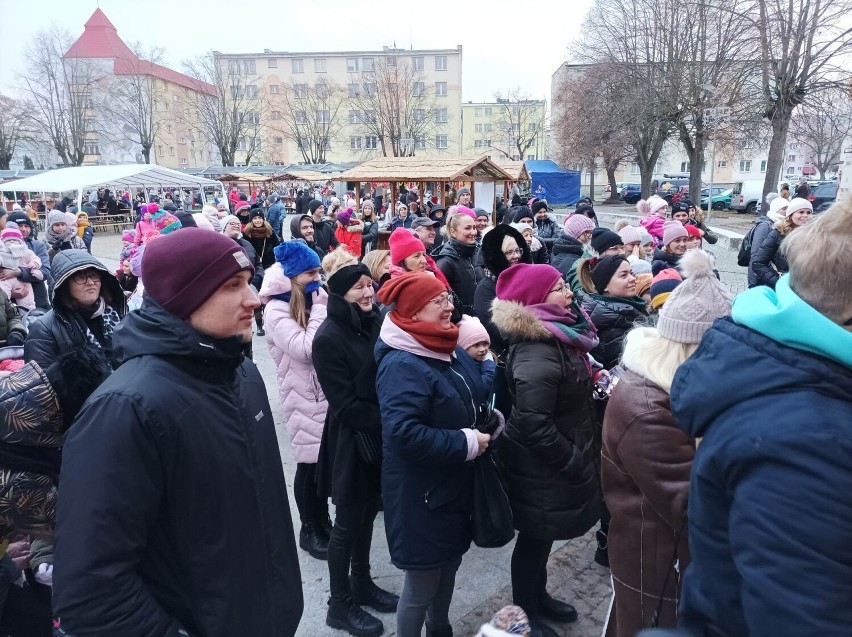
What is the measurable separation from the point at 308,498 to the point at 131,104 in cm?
6409

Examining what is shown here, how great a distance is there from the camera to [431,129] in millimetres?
72750

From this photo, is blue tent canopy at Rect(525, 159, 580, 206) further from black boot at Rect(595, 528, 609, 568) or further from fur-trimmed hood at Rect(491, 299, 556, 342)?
fur-trimmed hood at Rect(491, 299, 556, 342)

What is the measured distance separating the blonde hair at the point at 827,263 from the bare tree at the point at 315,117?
229 feet

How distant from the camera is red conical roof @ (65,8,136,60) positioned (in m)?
68.3

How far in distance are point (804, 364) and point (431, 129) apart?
75532mm

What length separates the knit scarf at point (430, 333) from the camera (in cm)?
252

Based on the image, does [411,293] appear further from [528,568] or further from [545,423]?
[528,568]

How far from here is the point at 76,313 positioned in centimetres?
313

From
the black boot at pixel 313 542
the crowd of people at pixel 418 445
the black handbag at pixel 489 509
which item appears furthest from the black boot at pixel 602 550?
the black boot at pixel 313 542

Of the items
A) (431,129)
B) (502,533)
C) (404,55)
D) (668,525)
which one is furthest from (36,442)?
(404,55)

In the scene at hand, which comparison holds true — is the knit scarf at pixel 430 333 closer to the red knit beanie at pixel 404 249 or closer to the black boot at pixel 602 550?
the black boot at pixel 602 550

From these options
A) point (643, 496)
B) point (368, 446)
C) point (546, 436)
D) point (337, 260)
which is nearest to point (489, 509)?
point (546, 436)

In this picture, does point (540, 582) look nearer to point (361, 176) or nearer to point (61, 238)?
point (61, 238)

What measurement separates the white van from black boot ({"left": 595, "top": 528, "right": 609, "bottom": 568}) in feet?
107
